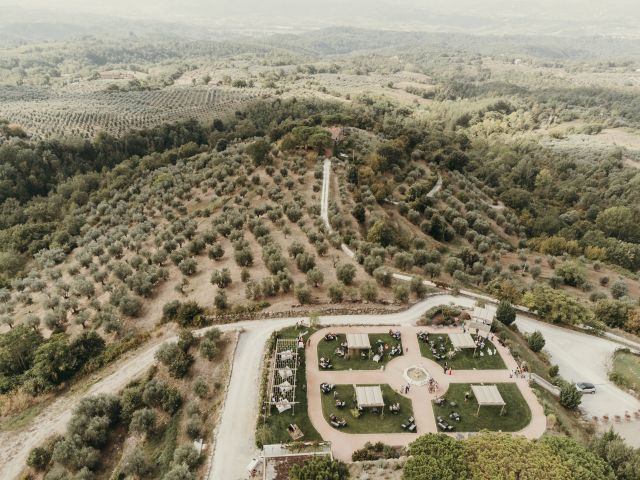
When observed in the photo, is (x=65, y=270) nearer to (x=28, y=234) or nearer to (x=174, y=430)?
(x=28, y=234)

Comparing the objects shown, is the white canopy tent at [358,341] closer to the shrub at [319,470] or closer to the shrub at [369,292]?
the shrub at [369,292]

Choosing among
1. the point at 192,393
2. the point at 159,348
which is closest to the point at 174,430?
the point at 192,393

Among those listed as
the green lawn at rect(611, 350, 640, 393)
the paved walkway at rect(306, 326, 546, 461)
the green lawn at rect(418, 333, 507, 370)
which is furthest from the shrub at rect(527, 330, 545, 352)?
the green lawn at rect(611, 350, 640, 393)

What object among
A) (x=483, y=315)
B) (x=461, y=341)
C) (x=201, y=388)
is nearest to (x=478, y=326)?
(x=483, y=315)

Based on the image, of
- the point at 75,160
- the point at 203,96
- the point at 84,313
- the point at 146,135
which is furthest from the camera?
the point at 203,96

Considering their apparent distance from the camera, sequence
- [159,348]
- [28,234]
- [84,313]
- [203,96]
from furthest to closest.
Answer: [203,96] → [28,234] → [84,313] → [159,348]

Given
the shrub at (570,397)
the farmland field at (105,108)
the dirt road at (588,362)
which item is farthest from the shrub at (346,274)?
the farmland field at (105,108)

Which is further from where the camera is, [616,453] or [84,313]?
[84,313]

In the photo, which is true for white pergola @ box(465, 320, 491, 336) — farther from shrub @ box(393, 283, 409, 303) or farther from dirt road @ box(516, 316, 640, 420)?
dirt road @ box(516, 316, 640, 420)
